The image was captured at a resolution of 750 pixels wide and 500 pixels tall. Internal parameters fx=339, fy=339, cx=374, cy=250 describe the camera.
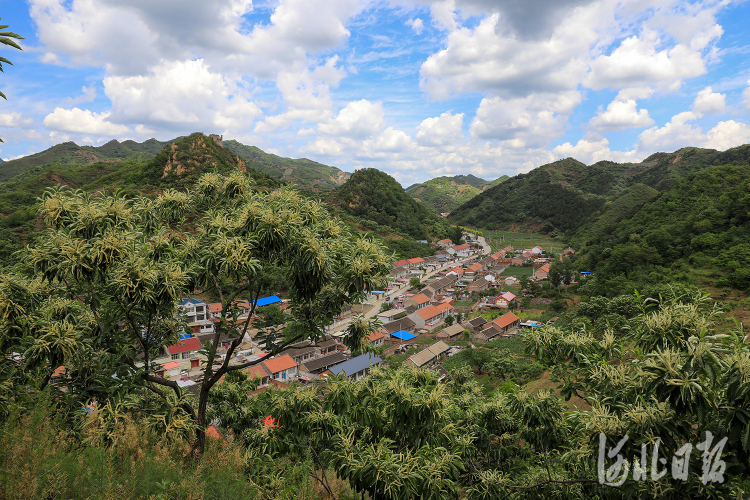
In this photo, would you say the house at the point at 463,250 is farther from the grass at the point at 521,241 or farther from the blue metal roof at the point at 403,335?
the blue metal roof at the point at 403,335

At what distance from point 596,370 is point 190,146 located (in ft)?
208

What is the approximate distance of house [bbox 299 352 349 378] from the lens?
953 inches

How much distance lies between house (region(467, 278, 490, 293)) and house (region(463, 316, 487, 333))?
1102 centimetres

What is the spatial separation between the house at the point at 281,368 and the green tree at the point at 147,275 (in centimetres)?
1949

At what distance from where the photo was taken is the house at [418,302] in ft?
128

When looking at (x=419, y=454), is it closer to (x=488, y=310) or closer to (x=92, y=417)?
(x=92, y=417)

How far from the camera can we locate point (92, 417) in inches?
131

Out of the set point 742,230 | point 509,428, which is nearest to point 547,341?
point 509,428

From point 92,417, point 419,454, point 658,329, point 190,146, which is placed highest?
point 190,146

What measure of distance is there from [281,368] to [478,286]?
30.7m

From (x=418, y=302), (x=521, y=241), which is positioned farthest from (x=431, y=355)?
(x=521, y=241)

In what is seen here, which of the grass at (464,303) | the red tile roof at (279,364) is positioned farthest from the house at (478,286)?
the red tile roof at (279,364)
